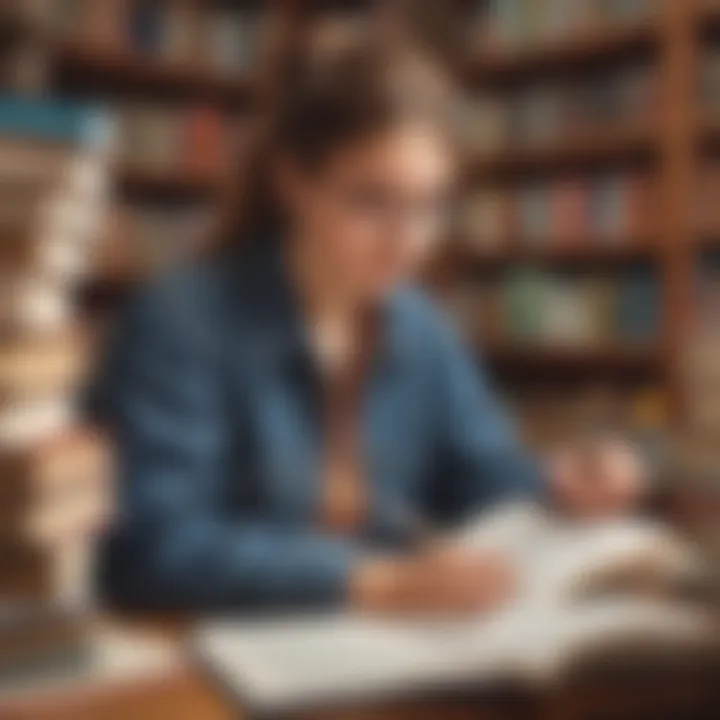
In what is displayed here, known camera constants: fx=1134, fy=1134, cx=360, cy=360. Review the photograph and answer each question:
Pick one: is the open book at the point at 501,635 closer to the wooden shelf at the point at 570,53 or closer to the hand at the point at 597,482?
the hand at the point at 597,482

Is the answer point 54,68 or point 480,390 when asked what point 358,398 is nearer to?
point 480,390

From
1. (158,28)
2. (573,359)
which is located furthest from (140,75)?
(573,359)

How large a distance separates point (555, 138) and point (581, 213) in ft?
0.22

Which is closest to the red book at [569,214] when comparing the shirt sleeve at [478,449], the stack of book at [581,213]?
the stack of book at [581,213]

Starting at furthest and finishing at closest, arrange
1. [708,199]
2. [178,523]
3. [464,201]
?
1. [708,199]
2. [464,201]
3. [178,523]

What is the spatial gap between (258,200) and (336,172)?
0.05 m

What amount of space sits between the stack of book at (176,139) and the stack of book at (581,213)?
211mm

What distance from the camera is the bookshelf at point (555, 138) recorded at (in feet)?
2.07

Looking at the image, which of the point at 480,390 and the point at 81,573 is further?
the point at 480,390

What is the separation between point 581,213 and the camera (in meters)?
0.89

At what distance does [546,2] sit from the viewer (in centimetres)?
83

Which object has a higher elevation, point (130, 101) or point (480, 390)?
point (130, 101)

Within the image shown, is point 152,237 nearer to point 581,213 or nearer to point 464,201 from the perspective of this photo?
point 464,201

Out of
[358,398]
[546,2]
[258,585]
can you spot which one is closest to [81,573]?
[258,585]
